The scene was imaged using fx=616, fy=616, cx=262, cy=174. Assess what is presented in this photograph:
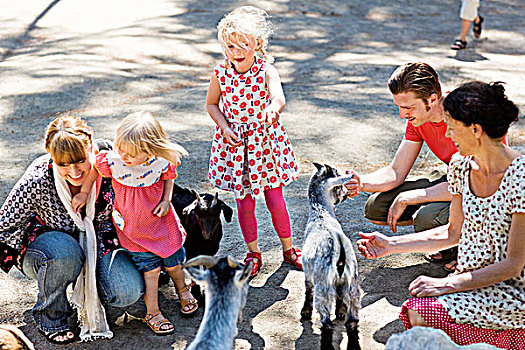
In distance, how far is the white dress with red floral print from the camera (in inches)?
161

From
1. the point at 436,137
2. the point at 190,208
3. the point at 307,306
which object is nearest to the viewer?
the point at 307,306

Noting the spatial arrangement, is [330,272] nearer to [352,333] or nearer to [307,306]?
[352,333]

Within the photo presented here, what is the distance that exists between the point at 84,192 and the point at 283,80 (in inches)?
231

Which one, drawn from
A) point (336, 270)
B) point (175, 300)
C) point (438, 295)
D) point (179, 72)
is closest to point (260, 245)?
point (175, 300)

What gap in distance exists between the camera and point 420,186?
4.22m

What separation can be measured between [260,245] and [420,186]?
3.98 feet

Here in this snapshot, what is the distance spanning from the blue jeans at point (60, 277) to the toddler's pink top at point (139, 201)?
18cm

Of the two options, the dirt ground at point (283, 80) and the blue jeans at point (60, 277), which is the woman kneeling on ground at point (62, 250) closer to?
the blue jeans at point (60, 277)

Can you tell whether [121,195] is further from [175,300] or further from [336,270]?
[336,270]

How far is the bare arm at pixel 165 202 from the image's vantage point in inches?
138

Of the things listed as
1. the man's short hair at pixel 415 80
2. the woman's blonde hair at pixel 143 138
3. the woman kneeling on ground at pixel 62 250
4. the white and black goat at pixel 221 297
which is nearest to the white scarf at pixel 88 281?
the woman kneeling on ground at pixel 62 250

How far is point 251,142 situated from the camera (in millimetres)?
4090

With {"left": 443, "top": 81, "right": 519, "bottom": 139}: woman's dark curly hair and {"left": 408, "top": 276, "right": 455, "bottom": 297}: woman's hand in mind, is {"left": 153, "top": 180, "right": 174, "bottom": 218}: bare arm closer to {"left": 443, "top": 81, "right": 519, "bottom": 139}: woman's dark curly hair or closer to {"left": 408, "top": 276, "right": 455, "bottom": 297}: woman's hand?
{"left": 408, "top": 276, "right": 455, "bottom": 297}: woman's hand

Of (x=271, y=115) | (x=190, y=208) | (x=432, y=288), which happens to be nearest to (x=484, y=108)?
(x=432, y=288)
